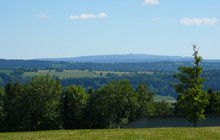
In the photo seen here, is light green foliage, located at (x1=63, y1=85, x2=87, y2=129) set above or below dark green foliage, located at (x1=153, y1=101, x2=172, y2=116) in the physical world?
above

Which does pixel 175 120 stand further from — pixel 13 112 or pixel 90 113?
pixel 13 112

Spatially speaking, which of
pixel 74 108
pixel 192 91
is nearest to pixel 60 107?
pixel 74 108

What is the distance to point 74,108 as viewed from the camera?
70250 millimetres

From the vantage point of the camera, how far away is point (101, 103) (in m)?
70.4

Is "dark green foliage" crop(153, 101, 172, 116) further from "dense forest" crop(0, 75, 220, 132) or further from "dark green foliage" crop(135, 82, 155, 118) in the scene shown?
"dense forest" crop(0, 75, 220, 132)

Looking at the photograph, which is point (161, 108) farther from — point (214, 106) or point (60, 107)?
point (60, 107)

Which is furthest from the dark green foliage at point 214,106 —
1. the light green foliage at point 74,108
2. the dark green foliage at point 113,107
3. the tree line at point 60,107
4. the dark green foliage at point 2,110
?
the dark green foliage at point 2,110

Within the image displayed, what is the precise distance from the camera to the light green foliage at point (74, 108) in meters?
69.7

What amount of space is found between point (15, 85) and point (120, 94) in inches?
878

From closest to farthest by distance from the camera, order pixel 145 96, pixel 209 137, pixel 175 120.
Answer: pixel 209 137
pixel 175 120
pixel 145 96

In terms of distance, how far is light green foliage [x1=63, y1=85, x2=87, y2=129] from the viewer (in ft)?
229

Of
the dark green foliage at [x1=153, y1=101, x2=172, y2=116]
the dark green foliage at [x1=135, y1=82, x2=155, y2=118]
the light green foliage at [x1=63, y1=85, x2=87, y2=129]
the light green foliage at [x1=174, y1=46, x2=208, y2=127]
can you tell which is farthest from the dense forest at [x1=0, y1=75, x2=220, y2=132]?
the light green foliage at [x1=174, y1=46, x2=208, y2=127]

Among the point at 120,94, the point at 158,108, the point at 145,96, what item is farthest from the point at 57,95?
the point at 158,108

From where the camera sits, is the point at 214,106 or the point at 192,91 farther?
the point at 214,106
